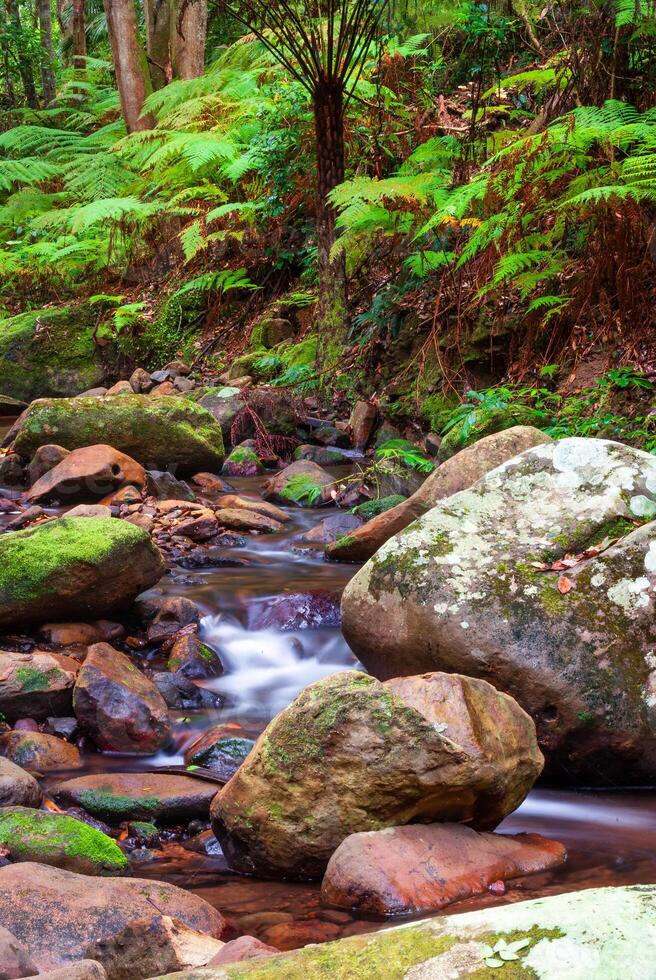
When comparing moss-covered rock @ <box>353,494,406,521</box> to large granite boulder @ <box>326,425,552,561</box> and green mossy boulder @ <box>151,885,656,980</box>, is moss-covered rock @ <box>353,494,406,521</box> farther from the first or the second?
green mossy boulder @ <box>151,885,656,980</box>

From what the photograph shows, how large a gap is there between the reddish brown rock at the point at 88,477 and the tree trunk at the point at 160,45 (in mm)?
10749

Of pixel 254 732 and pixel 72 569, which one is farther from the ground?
pixel 72 569

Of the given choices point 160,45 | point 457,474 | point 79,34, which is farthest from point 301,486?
point 79,34

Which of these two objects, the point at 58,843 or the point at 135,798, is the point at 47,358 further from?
the point at 58,843

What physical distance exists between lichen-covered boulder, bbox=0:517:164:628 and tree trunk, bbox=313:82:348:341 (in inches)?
184

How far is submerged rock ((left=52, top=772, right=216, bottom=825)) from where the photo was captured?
334 cm

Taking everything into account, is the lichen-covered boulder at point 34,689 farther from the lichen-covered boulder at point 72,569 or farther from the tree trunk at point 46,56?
the tree trunk at point 46,56

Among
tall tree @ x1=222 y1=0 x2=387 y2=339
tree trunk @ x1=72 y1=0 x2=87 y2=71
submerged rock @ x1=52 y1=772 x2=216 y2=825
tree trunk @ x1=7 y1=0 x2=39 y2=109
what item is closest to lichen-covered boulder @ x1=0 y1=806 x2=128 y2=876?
submerged rock @ x1=52 y1=772 x2=216 y2=825

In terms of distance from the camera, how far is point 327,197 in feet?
27.7

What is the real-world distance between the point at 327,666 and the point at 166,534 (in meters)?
2.05

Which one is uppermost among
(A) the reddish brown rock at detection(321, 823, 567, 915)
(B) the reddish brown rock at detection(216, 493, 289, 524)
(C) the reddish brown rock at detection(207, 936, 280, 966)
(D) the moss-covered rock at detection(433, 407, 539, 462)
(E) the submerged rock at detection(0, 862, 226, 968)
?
(D) the moss-covered rock at detection(433, 407, 539, 462)

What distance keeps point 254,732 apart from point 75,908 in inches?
68.4

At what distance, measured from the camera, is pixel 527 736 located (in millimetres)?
3045

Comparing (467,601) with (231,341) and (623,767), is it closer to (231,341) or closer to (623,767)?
(623,767)
